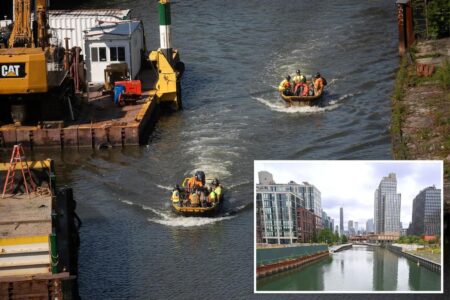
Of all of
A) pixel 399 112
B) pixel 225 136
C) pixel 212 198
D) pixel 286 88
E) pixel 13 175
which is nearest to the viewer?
pixel 13 175

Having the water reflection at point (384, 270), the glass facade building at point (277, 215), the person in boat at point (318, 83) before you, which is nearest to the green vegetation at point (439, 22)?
the person in boat at point (318, 83)

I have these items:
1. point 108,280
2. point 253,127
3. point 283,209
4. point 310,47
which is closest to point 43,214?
point 108,280

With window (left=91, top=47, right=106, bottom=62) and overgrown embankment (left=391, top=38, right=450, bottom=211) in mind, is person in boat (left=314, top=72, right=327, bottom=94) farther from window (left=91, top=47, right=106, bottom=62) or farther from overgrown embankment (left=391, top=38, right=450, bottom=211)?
window (left=91, top=47, right=106, bottom=62)

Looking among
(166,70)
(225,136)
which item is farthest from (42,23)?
(225,136)

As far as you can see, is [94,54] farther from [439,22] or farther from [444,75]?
[439,22]

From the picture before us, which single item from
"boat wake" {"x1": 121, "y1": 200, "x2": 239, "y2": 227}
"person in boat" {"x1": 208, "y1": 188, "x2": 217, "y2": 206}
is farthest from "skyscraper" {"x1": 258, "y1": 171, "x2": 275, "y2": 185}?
"person in boat" {"x1": 208, "y1": 188, "x2": 217, "y2": 206}
